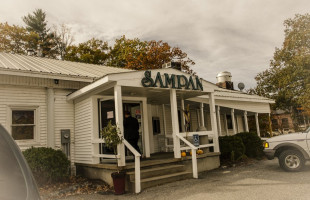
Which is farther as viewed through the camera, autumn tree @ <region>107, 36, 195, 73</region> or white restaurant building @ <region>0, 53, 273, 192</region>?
autumn tree @ <region>107, 36, 195, 73</region>

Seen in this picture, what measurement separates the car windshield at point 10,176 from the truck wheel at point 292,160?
8.72 meters

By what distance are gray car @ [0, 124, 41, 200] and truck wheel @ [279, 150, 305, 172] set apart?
8.63 m

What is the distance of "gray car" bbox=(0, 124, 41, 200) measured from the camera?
1355 millimetres

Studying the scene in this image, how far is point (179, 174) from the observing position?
27.1 ft

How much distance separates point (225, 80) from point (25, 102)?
1757 cm

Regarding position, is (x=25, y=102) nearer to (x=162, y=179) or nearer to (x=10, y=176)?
(x=162, y=179)

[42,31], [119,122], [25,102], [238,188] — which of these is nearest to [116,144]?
[119,122]

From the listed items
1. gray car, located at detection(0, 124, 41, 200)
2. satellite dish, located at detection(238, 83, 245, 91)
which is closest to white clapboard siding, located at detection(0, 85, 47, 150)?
gray car, located at detection(0, 124, 41, 200)

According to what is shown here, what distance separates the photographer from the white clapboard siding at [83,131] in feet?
30.6

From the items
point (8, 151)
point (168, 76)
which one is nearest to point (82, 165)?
point (168, 76)

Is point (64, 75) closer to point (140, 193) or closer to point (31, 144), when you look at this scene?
point (31, 144)

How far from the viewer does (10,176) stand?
4.65ft

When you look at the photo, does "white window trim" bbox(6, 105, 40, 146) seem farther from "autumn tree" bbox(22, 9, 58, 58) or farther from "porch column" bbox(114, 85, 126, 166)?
"autumn tree" bbox(22, 9, 58, 58)

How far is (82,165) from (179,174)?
3760 mm
